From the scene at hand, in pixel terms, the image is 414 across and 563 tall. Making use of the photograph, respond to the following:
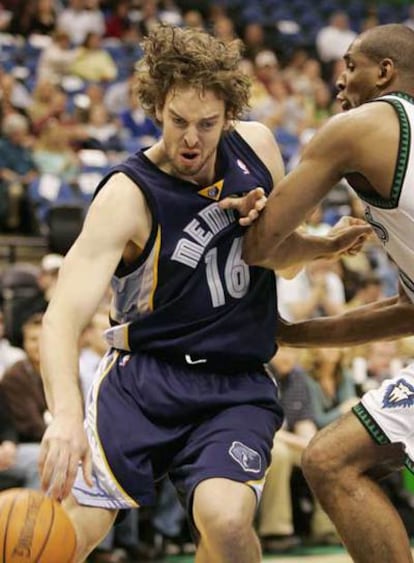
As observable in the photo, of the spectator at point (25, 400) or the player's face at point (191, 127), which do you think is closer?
the player's face at point (191, 127)

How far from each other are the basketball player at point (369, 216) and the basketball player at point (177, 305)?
18 cm

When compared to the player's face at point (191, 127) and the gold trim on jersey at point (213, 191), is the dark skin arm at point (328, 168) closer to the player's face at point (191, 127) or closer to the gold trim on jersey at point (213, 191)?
the gold trim on jersey at point (213, 191)

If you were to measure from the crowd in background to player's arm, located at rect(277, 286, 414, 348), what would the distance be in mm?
606

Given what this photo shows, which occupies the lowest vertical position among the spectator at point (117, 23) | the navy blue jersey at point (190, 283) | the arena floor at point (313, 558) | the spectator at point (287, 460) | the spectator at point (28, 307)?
the arena floor at point (313, 558)

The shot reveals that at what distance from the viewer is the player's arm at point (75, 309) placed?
3559mm

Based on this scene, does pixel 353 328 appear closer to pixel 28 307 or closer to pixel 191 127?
pixel 191 127

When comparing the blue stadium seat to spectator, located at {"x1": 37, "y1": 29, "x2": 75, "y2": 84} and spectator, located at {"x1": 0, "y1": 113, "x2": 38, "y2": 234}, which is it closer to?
spectator, located at {"x1": 0, "y1": 113, "x2": 38, "y2": 234}

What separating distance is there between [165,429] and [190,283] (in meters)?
0.51

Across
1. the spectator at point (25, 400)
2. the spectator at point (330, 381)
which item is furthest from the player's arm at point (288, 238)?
the spectator at point (330, 381)

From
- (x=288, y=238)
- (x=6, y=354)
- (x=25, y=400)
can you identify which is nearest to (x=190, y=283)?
(x=288, y=238)

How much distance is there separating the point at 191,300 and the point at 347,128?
809mm

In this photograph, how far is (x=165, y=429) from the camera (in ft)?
13.7

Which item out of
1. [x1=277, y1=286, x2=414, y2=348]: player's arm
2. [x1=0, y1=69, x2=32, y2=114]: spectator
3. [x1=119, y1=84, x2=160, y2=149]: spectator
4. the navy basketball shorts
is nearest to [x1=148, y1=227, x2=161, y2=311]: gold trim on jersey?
the navy basketball shorts

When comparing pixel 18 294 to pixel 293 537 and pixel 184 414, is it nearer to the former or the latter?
pixel 293 537
